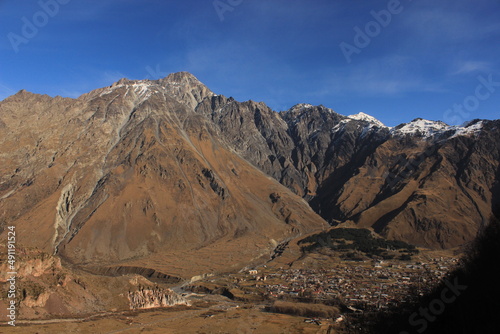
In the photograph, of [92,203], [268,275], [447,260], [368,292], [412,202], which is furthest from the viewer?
[412,202]

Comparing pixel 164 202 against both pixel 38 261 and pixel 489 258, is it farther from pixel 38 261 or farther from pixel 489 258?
pixel 489 258

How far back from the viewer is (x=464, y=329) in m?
24.7

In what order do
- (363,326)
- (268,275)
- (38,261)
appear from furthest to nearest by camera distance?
(268,275), (38,261), (363,326)

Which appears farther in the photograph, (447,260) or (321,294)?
(447,260)

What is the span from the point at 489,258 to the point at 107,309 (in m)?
61.6

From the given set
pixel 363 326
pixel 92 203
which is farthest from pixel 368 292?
pixel 92 203

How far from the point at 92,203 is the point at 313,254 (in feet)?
366

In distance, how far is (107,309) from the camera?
66.2 metres

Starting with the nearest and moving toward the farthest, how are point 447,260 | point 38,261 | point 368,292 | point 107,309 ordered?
point 38,261, point 107,309, point 368,292, point 447,260

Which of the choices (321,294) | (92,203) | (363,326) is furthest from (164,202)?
(363,326)

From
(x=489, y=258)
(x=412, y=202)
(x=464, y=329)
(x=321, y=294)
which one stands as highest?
(x=412, y=202)

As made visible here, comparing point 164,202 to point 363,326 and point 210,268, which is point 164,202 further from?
point 363,326

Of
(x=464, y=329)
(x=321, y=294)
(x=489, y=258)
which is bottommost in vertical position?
(x=321, y=294)

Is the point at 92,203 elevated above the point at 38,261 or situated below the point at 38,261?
above
